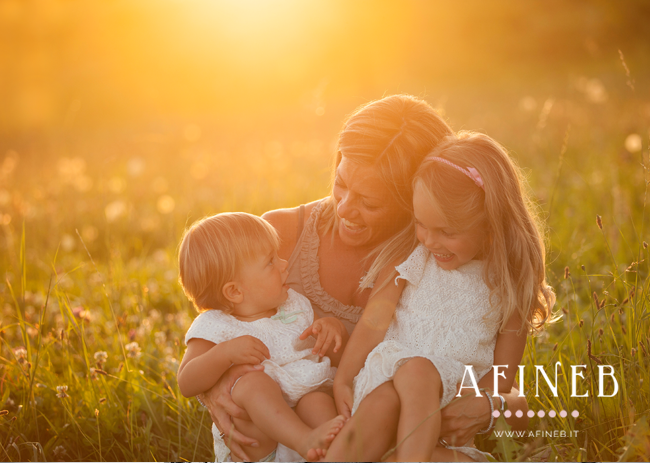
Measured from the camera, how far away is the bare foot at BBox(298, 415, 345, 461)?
6.39 feet

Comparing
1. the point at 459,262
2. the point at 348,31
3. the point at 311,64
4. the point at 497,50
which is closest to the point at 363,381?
the point at 459,262

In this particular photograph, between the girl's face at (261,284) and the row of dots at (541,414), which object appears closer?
the row of dots at (541,414)

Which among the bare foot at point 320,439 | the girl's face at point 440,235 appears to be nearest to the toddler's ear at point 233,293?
the bare foot at point 320,439

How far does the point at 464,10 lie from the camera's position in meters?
26.8

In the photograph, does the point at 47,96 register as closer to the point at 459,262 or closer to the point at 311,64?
the point at 311,64

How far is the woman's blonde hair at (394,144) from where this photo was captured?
247cm

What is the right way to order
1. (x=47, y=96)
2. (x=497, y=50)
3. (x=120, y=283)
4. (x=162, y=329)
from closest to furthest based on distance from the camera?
(x=162, y=329) → (x=120, y=283) → (x=47, y=96) → (x=497, y=50)

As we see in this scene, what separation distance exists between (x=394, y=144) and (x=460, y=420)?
1238 millimetres

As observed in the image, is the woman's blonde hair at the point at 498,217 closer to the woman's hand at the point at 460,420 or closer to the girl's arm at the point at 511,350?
the girl's arm at the point at 511,350

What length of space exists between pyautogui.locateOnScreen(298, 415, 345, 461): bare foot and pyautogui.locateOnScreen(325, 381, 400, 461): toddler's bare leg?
1.3 inches

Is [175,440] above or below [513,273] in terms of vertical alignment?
below

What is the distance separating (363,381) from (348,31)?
19.7 m

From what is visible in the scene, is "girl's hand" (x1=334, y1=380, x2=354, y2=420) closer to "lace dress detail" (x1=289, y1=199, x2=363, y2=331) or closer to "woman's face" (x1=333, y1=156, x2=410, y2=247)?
"lace dress detail" (x1=289, y1=199, x2=363, y2=331)

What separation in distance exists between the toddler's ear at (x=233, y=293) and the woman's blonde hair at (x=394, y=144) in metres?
0.59
